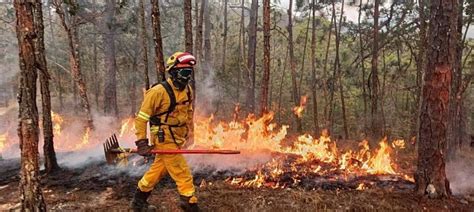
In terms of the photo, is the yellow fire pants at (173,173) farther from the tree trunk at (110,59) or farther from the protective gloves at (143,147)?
the tree trunk at (110,59)

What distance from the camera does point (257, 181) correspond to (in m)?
7.20

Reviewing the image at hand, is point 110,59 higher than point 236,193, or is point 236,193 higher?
point 110,59

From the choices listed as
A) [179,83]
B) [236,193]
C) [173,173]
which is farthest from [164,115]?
[236,193]

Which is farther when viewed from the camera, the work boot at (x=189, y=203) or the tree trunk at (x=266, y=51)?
the tree trunk at (x=266, y=51)

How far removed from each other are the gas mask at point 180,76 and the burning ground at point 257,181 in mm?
1876

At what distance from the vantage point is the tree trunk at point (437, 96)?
559 cm

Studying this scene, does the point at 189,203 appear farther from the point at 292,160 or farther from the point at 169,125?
the point at 292,160

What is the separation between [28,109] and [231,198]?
10.5ft

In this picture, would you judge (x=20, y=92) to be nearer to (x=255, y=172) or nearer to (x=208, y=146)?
(x=255, y=172)

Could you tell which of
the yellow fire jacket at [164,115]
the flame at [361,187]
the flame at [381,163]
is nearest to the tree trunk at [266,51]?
Result: the flame at [381,163]

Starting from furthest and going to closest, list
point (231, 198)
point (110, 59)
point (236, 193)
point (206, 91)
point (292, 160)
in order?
point (206, 91), point (110, 59), point (292, 160), point (236, 193), point (231, 198)

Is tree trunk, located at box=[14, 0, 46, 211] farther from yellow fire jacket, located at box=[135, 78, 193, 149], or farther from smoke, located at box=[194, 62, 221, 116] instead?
smoke, located at box=[194, 62, 221, 116]

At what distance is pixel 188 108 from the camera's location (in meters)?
5.58

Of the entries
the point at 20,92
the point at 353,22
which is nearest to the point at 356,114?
the point at 353,22
